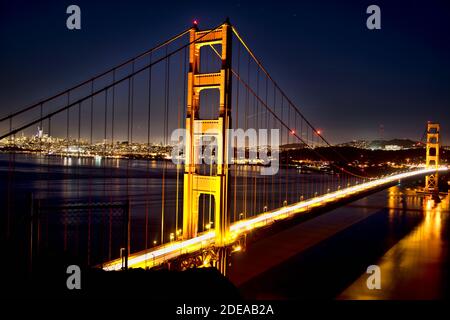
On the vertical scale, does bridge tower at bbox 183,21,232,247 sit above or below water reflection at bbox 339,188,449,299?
above

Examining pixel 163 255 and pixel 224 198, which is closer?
pixel 163 255

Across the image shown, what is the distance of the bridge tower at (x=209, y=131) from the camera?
479 inches

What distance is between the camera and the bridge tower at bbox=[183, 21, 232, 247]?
12.2m

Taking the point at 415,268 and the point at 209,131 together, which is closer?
the point at 209,131

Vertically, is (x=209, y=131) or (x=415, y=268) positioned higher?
(x=209, y=131)

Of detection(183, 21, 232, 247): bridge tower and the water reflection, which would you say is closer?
detection(183, 21, 232, 247): bridge tower

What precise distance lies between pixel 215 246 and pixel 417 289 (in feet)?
29.5

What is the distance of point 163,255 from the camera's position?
33.9ft

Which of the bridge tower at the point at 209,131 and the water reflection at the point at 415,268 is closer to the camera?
the bridge tower at the point at 209,131

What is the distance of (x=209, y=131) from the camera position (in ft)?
41.2

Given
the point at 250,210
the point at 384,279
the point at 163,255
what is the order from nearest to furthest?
the point at 163,255
the point at 384,279
the point at 250,210
